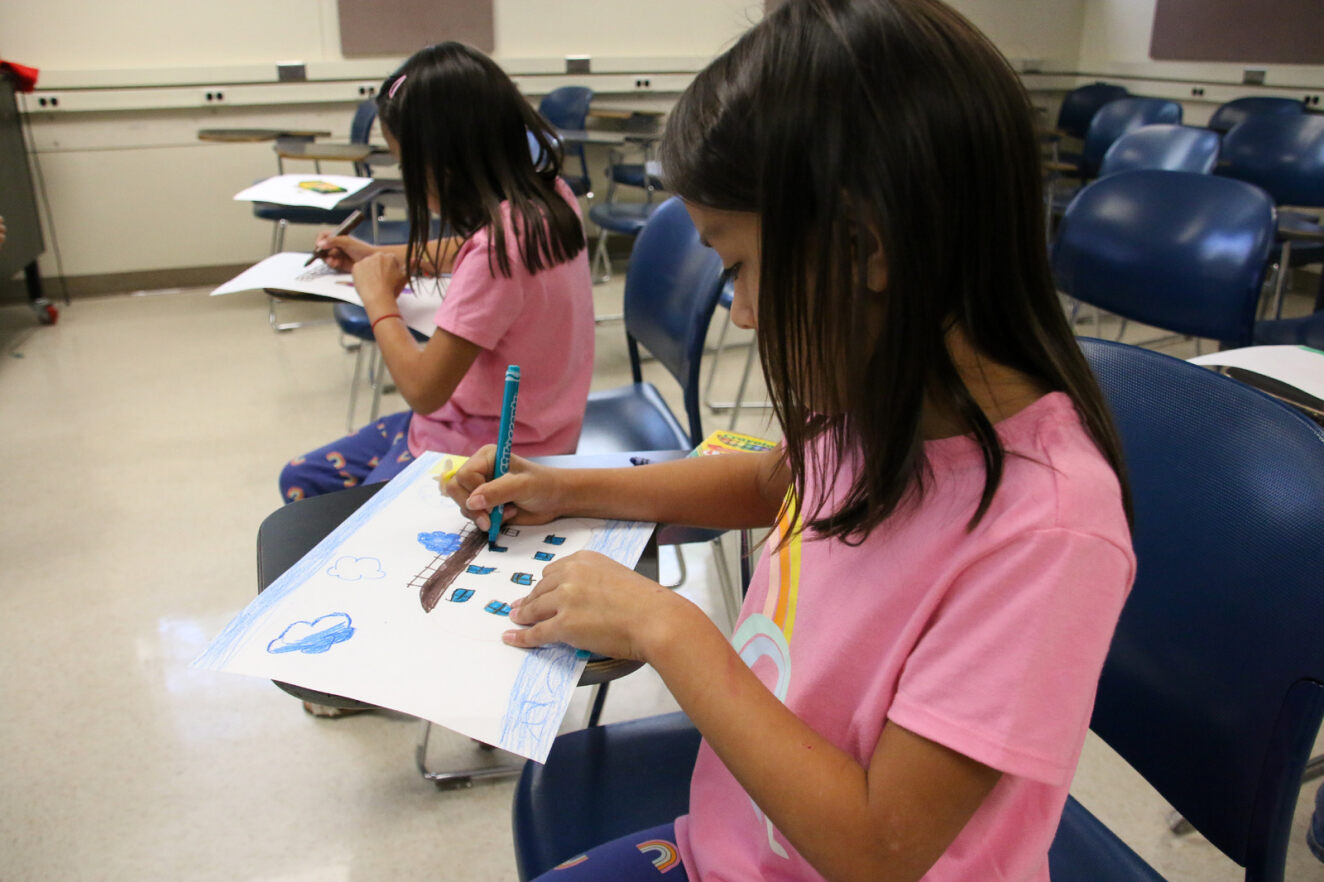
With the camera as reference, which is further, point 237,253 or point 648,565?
point 237,253

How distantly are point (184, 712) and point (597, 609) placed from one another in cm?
138

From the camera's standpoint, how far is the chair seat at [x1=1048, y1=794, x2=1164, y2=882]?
2.55 feet

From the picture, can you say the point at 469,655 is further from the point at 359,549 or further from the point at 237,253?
the point at 237,253

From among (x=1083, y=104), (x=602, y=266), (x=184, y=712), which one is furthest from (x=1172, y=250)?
A: (x=1083, y=104)

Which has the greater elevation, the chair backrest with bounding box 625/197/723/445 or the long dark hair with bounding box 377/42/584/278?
the long dark hair with bounding box 377/42/584/278

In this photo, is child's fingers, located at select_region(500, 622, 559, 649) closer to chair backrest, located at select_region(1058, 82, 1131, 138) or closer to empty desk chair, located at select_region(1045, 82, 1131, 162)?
empty desk chair, located at select_region(1045, 82, 1131, 162)

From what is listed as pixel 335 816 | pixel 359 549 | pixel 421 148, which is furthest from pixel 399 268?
pixel 335 816

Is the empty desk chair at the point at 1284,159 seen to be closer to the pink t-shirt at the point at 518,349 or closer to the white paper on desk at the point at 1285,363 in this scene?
the white paper on desk at the point at 1285,363

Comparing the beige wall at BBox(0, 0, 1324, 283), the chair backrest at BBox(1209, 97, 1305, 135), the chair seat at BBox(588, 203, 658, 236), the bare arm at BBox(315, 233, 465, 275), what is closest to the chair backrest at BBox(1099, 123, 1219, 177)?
the chair backrest at BBox(1209, 97, 1305, 135)

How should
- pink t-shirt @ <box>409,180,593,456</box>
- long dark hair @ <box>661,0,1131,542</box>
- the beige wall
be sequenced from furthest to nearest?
the beige wall, pink t-shirt @ <box>409,180,593,456</box>, long dark hair @ <box>661,0,1131,542</box>

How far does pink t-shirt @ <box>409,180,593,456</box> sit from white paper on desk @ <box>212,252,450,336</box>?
116 millimetres

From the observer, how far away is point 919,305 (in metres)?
0.48

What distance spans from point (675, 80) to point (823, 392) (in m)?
→ 4.73

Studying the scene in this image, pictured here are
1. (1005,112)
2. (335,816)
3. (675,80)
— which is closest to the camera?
(1005,112)
